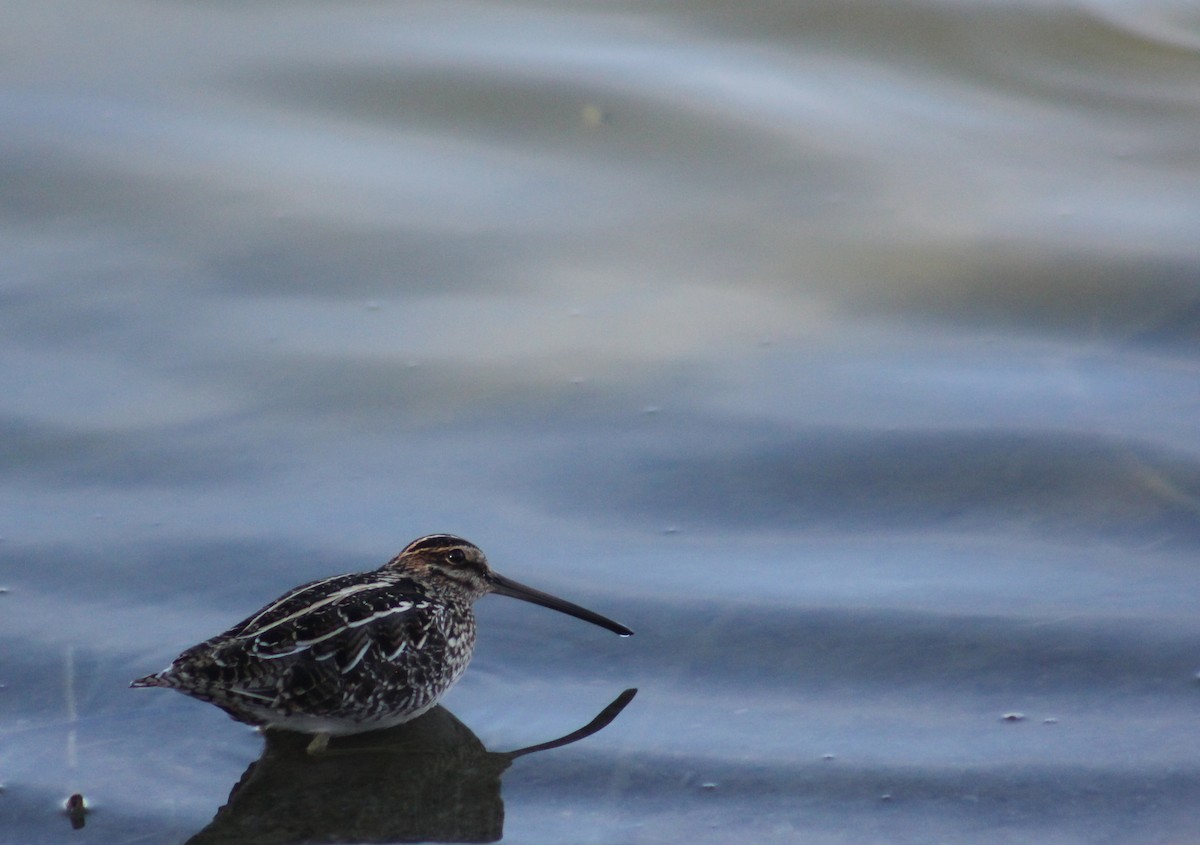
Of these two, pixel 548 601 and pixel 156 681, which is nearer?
pixel 156 681

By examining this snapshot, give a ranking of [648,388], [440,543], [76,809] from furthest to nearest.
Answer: [648,388] < [440,543] < [76,809]

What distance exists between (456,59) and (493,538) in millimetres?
4536

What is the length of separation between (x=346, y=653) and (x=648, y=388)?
2633mm

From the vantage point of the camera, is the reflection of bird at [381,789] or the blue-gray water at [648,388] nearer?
the reflection of bird at [381,789]

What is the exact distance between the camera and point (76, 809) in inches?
204

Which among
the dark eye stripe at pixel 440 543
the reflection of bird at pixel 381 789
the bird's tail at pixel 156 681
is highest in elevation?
the dark eye stripe at pixel 440 543

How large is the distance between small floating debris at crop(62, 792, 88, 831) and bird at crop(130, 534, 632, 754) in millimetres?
388

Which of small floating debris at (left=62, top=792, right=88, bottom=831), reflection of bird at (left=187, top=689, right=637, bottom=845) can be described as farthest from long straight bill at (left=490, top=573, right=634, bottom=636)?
small floating debris at (left=62, top=792, right=88, bottom=831)

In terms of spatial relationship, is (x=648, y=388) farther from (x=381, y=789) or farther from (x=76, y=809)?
(x=76, y=809)

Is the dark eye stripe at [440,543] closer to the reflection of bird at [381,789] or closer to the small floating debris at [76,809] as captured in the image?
the reflection of bird at [381,789]

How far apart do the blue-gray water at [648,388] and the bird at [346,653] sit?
0.79ft

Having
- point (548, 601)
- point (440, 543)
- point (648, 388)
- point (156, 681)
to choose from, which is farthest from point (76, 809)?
point (648, 388)

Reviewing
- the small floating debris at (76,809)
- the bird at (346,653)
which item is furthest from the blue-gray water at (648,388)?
the bird at (346,653)

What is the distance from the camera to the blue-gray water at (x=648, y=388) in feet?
18.4
